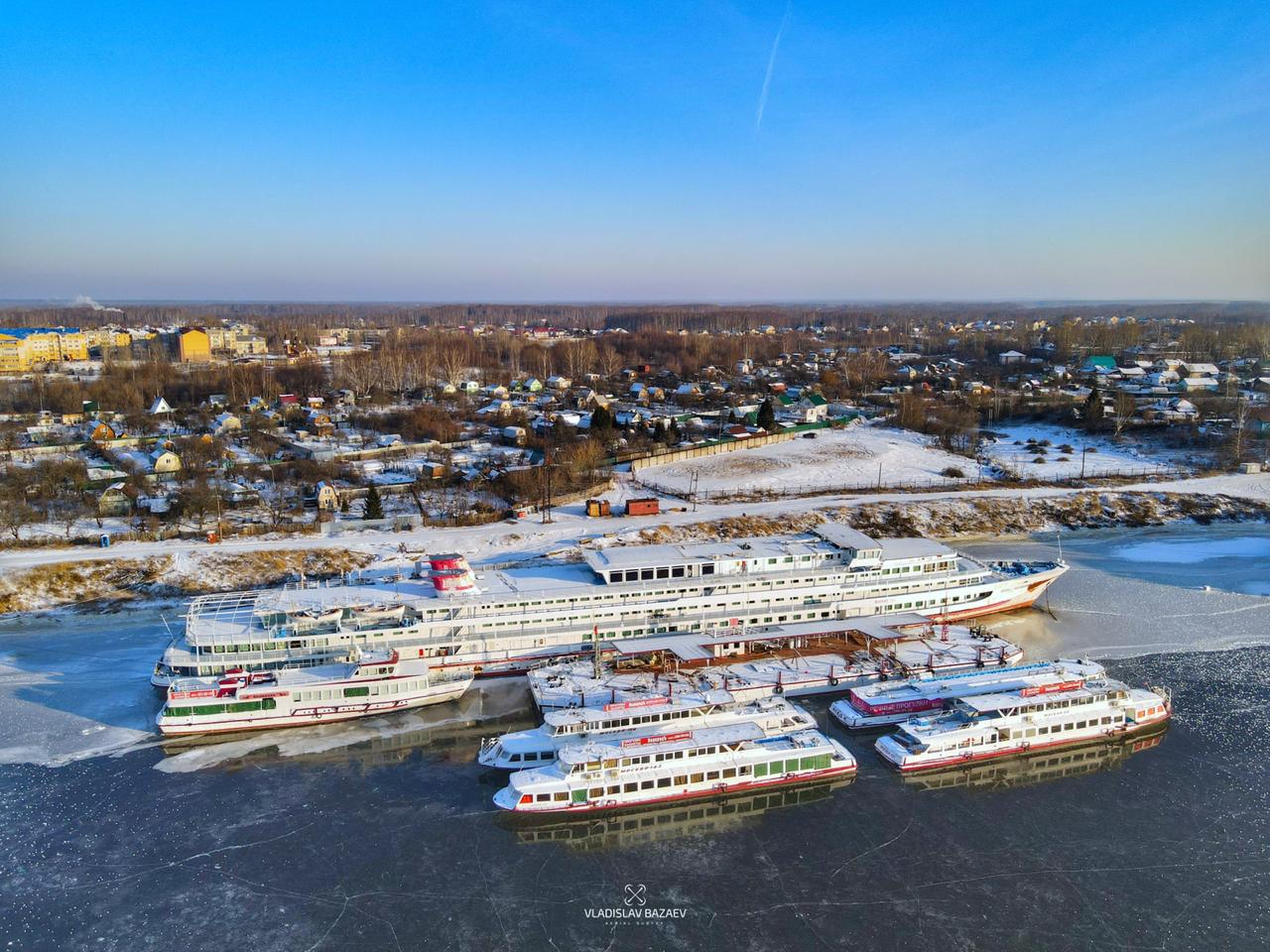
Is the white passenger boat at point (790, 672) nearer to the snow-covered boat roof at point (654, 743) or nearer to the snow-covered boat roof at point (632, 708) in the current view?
the snow-covered boat roof at point (632, 708)

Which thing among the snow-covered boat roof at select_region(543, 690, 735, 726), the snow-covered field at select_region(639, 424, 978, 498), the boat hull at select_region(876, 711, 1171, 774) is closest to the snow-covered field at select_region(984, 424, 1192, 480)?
the snow-covered field at select_region(639, 424, 978, 498)

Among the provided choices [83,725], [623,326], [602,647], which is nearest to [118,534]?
[83,725]

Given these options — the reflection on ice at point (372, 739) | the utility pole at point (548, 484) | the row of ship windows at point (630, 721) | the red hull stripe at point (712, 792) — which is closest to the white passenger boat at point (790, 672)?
the row of ship windows at point (630, 721)

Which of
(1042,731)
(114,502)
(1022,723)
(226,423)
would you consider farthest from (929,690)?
(226,423)

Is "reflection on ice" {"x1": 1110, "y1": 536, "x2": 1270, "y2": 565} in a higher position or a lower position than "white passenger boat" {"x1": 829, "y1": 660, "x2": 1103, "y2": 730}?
lower

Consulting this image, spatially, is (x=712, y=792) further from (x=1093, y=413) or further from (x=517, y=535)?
(x=1093, y=413)

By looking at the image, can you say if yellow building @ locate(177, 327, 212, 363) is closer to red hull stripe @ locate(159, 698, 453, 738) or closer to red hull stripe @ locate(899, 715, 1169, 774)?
red hull stripe @ locate(159, 698, 453, 738)

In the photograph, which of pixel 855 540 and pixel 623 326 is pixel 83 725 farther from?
pixel 623 326
